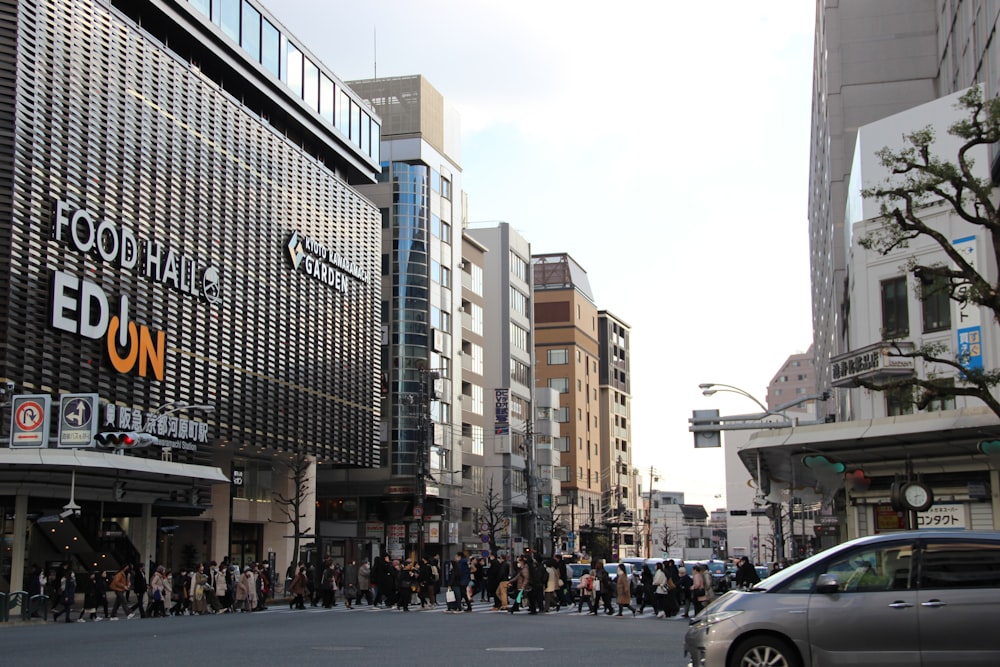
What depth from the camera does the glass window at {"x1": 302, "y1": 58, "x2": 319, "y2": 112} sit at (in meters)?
56.7

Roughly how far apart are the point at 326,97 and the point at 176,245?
61.8 feet

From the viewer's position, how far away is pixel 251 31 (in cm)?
5119

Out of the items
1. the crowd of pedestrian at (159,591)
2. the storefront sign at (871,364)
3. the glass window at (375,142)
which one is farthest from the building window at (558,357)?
the storefront sign at (871,364)

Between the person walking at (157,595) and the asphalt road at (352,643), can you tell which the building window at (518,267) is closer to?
the person walking at (157,595)

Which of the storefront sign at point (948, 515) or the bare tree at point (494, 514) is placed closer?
the storefront sign at point (948, 515)

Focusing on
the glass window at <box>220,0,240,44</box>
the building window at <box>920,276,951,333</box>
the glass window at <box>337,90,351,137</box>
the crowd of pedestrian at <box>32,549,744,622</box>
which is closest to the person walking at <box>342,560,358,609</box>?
the crowd of pedestrian at <box>32,549,744,622</box>

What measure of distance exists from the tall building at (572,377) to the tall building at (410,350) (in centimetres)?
3743

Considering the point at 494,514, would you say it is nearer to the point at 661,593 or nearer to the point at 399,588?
the point at 399,588

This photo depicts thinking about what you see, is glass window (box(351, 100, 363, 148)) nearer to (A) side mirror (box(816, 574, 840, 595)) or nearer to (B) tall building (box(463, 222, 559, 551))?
(B) tall building (box(463, 222, 559, 551))

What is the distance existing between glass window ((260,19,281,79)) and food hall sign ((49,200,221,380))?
12.8m

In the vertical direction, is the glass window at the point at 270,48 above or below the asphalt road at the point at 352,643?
above

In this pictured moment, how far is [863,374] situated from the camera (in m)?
35.4

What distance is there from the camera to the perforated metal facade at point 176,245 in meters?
35.2

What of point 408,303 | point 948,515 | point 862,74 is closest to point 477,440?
point 408,303
